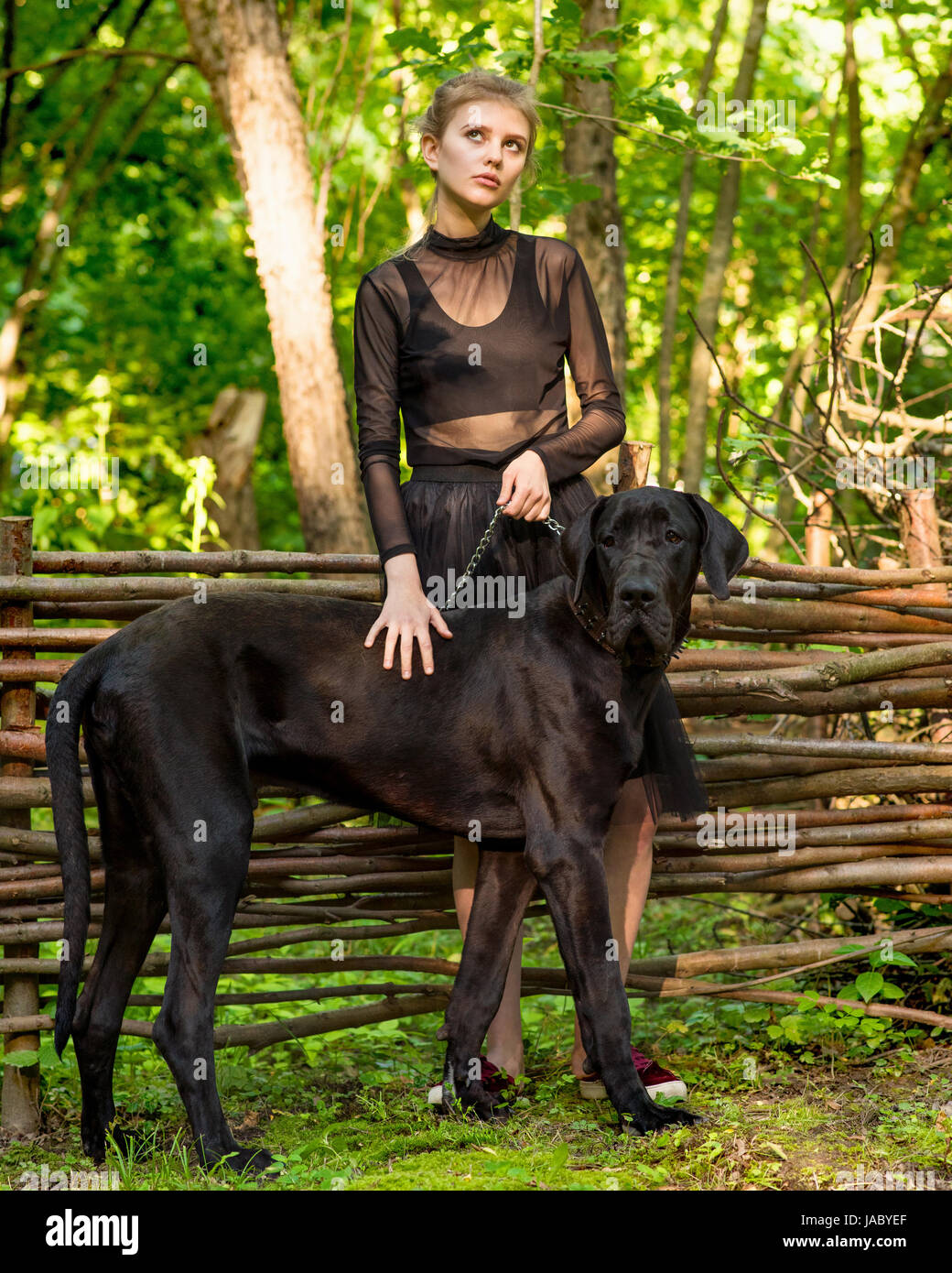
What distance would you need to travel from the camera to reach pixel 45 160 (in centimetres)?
1177

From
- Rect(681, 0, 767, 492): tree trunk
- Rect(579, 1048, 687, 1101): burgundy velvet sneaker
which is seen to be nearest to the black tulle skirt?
Rect(579, 1048, 687, 1101): burgundy velvet sneaker

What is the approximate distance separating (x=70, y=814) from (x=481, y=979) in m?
1.08

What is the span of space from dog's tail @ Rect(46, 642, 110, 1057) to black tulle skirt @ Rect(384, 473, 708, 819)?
87cm

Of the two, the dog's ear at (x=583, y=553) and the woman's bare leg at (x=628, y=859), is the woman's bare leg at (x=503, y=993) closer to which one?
the woman's bare leg at (x=628, y=859)

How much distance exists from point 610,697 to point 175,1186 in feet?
4.63

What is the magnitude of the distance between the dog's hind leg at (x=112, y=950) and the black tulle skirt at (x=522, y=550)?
0.97 metres

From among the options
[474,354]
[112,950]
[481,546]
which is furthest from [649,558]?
[112,950]

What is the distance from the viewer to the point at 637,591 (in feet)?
8.34

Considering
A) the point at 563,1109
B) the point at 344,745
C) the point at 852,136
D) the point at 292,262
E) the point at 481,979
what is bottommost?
the point at 563,1109

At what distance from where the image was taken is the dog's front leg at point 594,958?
2715 millimetres

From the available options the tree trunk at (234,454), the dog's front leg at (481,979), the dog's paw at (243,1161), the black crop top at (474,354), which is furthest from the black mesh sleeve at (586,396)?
the tree trunk at (234,454)

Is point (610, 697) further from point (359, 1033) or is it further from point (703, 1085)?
point (359, 1033)

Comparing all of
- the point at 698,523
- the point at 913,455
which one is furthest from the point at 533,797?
the point at 913,455

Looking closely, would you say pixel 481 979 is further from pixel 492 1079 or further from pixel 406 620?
pixel 406 620
